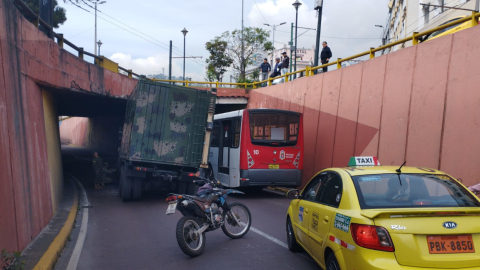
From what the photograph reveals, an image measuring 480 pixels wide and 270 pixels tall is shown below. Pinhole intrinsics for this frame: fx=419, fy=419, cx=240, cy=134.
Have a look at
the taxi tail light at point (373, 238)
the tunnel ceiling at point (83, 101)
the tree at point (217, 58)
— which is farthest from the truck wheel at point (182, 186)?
the tree at point (217, 58)

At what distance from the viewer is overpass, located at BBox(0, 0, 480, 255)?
6965 mm

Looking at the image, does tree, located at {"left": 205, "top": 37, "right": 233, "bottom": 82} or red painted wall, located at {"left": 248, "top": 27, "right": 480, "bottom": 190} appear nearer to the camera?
red painted wall, located at {"left": 248, "top": 27, "right": 480, "bottom": 190}

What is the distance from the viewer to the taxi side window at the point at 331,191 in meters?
4.81

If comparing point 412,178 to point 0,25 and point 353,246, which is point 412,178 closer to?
point 353,246

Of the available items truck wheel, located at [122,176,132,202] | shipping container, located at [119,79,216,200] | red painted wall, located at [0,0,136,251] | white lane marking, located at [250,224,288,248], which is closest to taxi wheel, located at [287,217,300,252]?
white lane marking, located at [250,224,288,248]

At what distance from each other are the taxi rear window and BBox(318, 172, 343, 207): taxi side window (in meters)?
0.26

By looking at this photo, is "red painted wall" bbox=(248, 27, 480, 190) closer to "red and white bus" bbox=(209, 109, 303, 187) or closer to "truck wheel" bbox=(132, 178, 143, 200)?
"red and white bus" bbox=(209, 109, 303, 187)

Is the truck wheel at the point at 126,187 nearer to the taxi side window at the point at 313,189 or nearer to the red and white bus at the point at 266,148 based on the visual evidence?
the red and white bus at the point at 266,148

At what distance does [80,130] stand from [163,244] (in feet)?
164

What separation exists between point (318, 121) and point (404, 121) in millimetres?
5176

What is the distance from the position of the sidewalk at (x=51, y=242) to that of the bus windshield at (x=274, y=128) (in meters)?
6.04

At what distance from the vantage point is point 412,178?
4.72 meters

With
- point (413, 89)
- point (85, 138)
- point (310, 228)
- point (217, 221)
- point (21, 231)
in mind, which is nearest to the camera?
point (310, 228)

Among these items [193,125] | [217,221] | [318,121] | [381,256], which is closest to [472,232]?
[381,256]
